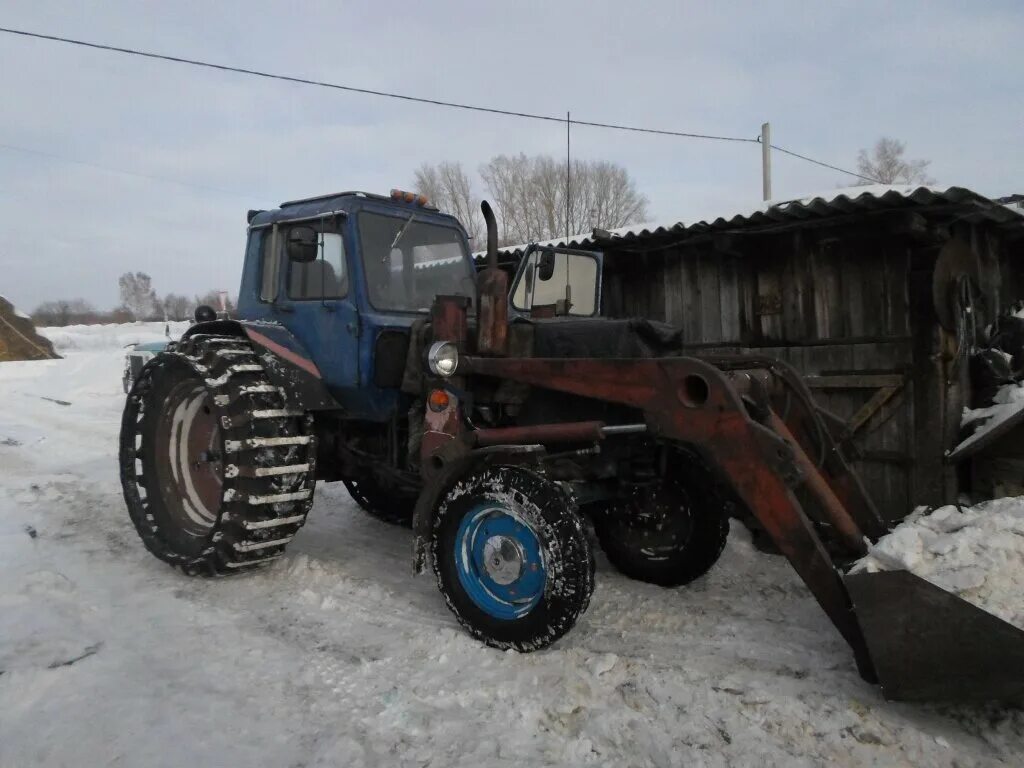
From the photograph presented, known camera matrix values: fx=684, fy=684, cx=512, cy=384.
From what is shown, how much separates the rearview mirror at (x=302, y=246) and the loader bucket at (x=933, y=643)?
10.3 feet

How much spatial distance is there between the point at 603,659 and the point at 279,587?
204cm

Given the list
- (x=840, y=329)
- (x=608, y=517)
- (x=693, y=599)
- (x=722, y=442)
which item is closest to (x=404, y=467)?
(x=608, y=517)

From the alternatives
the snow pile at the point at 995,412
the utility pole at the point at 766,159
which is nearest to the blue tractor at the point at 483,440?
the snow pile at the point at 995,412

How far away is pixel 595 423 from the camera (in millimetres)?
3158

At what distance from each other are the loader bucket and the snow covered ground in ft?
0.68

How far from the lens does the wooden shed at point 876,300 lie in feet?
17.6

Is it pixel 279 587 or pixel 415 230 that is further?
pixel 415 230

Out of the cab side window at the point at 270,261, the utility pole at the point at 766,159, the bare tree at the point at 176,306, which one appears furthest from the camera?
the bare tree at the point at 176,306

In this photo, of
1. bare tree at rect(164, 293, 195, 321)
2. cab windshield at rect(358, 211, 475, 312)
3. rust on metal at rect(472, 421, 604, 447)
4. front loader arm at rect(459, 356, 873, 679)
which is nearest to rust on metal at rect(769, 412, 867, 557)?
front loader arm at rect(459, 356, 873, 679)

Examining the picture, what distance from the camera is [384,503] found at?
18.4 ft

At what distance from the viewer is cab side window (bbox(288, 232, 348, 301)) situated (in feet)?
13.8

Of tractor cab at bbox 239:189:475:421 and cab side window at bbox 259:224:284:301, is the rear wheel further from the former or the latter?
cab side window at bbox 259:224:284:301

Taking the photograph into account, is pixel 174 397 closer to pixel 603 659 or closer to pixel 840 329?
pixel 603 659

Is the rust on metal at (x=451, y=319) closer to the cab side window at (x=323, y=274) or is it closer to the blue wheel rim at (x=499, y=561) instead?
the cab side window at (x=323, y=274)
